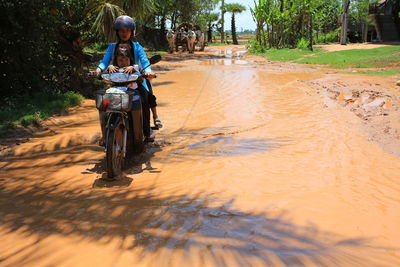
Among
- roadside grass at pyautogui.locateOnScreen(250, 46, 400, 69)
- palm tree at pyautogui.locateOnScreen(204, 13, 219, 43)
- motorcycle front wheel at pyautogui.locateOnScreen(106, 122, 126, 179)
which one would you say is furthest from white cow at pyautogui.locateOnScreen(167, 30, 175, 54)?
motorcycle front wheel at pyautogui.locateOnScreen(106, 122, 126, 179)

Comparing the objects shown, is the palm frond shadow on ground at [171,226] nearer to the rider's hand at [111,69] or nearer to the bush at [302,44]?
the rider's hand at [111,69]

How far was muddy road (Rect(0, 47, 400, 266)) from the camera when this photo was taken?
2.53 meters

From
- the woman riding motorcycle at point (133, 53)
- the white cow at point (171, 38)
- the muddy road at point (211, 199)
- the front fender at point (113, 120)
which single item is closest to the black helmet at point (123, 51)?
the woman riding motorcycle at point (133, 53)

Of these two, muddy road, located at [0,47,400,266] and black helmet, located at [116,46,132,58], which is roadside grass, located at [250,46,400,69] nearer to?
muddy road, located at [0,47,400,266]

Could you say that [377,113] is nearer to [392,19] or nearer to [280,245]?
[280,245]

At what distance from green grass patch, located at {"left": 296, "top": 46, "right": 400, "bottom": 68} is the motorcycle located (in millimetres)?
13557

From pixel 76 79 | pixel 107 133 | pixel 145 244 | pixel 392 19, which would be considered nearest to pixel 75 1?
pixel 76 79

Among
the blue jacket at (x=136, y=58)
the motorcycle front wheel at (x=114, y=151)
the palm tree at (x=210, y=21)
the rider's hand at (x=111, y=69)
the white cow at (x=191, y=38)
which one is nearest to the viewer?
the motorcycle front wheel at (x=114, y=151)

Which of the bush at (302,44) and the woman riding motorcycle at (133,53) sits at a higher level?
the bush at (302,44)

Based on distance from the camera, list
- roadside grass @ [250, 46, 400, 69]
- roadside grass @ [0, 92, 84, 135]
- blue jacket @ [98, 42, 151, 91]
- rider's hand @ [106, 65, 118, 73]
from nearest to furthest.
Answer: rider's hand @ [106, 65, 118, 73] < blue jacket @ [98, 42, 151, 91] < roadside grass @ [0, 92, 84, 135] < roadside grass @ [250, 46, 400, 69]

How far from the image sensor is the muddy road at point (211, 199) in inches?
99.4

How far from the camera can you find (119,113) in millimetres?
4031

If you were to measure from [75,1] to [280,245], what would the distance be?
368 inches

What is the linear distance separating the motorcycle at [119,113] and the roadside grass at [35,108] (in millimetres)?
2921
